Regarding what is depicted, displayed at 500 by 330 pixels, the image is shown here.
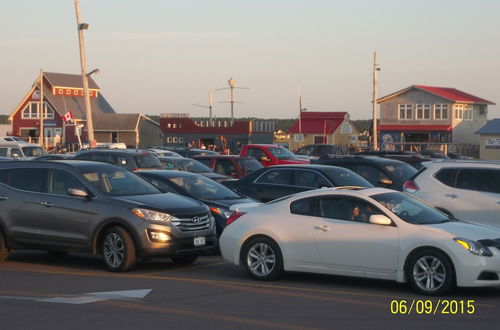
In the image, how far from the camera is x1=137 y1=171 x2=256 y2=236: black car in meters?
15.5

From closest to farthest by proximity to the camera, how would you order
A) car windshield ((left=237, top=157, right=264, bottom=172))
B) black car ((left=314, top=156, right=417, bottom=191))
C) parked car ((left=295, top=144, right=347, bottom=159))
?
black car ((left=314, top=156, right=417, bottom=191)), car windshield ((left=237, top=157, right=264, bottom=172)), parked car ((left=295, top=144, right=347, bottom=159))

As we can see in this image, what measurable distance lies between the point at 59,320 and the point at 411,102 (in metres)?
70.4

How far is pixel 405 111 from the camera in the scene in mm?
76938

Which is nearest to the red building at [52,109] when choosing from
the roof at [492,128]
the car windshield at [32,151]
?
the roof at [492,128]

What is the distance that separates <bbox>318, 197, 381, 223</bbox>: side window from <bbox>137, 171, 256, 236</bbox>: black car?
4093 millimetres

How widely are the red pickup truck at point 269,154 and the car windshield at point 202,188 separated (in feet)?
51.9

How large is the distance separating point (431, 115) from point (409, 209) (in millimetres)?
65332

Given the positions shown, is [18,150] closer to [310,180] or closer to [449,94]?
[310,180]

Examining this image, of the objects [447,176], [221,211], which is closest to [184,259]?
[221,211]

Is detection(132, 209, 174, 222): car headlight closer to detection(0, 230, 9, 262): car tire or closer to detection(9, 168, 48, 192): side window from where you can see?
detection(9, 168, 48, 192): side window

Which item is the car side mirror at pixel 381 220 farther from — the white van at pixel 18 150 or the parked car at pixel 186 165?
the white van at pixel 18 150

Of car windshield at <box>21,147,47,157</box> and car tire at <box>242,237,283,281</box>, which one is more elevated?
car windshield at <box>21,147,47,157</box>

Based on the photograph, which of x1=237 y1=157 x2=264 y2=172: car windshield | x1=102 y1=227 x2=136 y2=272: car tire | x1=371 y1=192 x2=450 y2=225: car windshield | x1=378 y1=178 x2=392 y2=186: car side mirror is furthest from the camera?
x1=237 y1=157 x2=264 y2=172: car windshield
